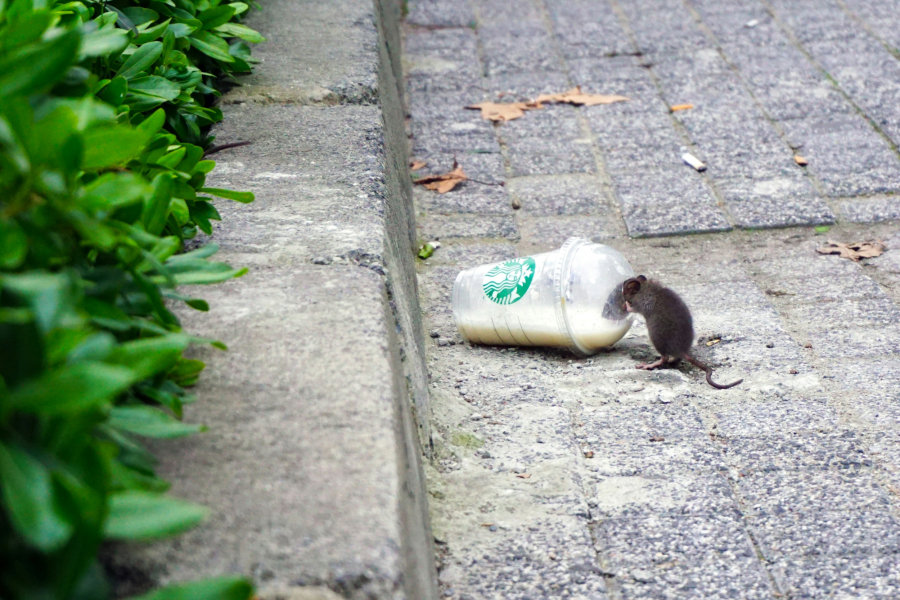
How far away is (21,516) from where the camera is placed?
0.86m

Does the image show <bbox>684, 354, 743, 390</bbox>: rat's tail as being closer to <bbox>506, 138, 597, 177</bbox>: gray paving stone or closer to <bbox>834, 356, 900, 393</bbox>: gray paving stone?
<bbox>834, 356, 900, 393</bbox>: gray paving stone

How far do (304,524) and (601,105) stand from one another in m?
4.02

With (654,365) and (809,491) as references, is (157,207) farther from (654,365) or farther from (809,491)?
(654,365)

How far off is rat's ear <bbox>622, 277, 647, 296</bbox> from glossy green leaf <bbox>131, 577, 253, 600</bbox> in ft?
6.36

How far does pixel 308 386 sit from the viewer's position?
154 cm

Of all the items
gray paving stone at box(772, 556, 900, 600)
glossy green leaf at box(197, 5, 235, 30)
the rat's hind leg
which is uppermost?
glossy green leaf at box(197, 5, 235, 30)

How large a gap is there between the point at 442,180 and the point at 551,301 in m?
1.54

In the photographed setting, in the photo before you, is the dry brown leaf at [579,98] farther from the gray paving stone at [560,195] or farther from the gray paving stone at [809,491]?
the gray paving stone at [809,491]

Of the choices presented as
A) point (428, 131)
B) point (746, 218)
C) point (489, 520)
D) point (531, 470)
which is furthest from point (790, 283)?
point (428, 131)

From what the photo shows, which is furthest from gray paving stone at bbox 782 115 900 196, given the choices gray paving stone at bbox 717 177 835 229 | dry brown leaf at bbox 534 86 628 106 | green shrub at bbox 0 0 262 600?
green shrub at bbox 0 0 262 600

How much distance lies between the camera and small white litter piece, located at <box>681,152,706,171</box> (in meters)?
4.14

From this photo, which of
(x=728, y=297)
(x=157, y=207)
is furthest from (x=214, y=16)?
(x=728, y=297)

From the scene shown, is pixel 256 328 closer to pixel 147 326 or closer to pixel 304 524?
pixel 147 326

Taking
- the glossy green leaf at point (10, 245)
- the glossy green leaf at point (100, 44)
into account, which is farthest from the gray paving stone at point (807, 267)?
the glossy green leaf at point (10, 245)
